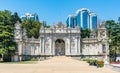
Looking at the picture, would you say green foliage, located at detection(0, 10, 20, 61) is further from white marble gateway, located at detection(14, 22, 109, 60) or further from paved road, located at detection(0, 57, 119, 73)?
paved road, located at detection(0, 57, 119, 73)

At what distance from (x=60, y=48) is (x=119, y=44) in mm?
18455

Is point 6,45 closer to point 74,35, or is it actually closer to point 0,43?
point 0,43

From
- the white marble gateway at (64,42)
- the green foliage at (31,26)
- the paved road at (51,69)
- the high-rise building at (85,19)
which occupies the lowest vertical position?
the paved road at (51,69)

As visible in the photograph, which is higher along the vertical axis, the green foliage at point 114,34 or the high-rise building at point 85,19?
the high-rise building at point 85,19

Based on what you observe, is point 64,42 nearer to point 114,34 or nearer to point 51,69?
point 114,34

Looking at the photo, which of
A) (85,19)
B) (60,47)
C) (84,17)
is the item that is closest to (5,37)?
(60,47)

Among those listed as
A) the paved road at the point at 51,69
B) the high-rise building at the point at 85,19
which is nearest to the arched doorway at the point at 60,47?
the paved road at the point at 51,69

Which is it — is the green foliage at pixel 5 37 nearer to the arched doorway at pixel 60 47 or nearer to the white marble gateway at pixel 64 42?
the white marble gateway at pixel 64 42

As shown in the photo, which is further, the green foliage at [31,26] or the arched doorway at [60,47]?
the green foliage at [31,26]

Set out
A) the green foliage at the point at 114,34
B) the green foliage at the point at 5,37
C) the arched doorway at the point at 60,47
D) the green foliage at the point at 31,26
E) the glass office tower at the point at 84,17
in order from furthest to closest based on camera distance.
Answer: the glass office tower at the point at 84,17
the green foliage at the point at 31,26
the arched doorway at the point at 60,47
the green foliage at the point at 114,34
the green foliage at the point at 5,37

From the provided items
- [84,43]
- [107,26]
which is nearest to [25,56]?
[84,43]

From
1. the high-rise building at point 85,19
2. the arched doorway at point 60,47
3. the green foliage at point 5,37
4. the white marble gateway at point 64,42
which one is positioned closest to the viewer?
the green foliage at point 5,37

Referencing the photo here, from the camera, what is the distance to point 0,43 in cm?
5841

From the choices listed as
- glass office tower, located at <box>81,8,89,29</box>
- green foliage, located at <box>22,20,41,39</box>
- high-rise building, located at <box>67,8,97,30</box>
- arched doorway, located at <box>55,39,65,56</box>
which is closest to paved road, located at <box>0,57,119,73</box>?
arched doorway, located at <box>55,39,65,56</box>
